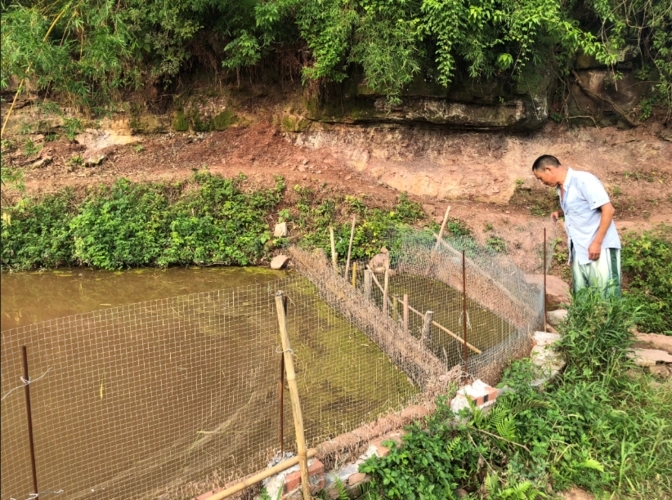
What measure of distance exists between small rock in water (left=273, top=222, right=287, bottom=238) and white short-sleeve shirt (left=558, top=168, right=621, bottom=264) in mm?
4582

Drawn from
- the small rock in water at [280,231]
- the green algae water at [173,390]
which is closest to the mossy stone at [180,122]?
the small rock in water at [280,231]

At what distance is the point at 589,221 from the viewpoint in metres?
3.81

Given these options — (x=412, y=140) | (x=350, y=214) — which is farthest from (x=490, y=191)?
(x=350, y=214)

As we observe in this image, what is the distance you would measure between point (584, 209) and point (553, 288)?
256 cm

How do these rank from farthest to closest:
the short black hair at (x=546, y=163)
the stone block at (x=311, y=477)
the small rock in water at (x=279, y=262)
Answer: the small rock in water at (x=279, y=262), the short black hair at (x=546, y=163), the stone block at (x=311, y=477)

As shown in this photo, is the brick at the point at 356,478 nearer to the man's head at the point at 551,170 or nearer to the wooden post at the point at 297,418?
the wooden post at the point at 297,418

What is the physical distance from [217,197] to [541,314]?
5269mm

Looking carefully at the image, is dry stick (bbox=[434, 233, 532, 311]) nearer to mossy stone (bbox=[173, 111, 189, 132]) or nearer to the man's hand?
the man's hand

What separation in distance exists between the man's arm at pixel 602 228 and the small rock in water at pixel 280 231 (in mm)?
4791

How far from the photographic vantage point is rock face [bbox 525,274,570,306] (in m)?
5.77

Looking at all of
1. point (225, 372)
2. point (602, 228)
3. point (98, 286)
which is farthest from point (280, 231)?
point (602, 228)

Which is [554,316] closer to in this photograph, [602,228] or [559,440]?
[602,228]

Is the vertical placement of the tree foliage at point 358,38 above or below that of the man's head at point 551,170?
above

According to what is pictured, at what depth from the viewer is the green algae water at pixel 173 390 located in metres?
3.22
